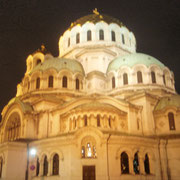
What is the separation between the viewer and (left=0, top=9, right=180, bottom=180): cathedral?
65.0 ft

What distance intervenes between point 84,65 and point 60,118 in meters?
10.9

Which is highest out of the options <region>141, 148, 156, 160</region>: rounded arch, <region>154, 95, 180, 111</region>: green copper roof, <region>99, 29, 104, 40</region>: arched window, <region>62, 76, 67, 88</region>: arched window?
<region>99, 29, 104, 40</region>: arched window

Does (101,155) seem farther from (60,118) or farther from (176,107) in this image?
(176,107)

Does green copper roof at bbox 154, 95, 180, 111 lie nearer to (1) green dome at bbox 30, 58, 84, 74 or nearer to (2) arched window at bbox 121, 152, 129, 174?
(2) arched window at bbox 121, 152, 129, 174

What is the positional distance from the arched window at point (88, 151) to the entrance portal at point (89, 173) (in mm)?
989

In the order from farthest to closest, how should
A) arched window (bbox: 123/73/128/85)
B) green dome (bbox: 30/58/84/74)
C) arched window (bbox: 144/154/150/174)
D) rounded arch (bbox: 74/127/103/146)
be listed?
green dome (bbox: 30/58/84/74)
arched window (bbox: 123/73/128/85)
arched window (bbox: 144/154/150/174)
rounded arch (bbox: 74/127/103/146)

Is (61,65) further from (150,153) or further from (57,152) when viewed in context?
(150,153)

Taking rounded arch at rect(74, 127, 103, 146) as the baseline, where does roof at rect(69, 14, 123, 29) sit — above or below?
above

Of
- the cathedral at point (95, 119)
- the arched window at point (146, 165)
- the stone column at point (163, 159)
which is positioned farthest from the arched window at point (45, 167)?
the stone column at point (163, 159)

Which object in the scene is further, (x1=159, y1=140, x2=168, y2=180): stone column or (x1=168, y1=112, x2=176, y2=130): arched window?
(x1=168, y1=112, x2=176, y2=130): arched window

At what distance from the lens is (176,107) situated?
79.1ft

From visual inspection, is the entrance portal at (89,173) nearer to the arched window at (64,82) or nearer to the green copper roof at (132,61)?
the arched window at (64,82)

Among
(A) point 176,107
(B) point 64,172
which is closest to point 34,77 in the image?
(B) point 64,172

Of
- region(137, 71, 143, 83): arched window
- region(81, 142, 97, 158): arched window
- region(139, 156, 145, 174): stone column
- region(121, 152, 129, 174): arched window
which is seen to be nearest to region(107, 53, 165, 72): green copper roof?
region(137, 71, 143, 83): arched window
